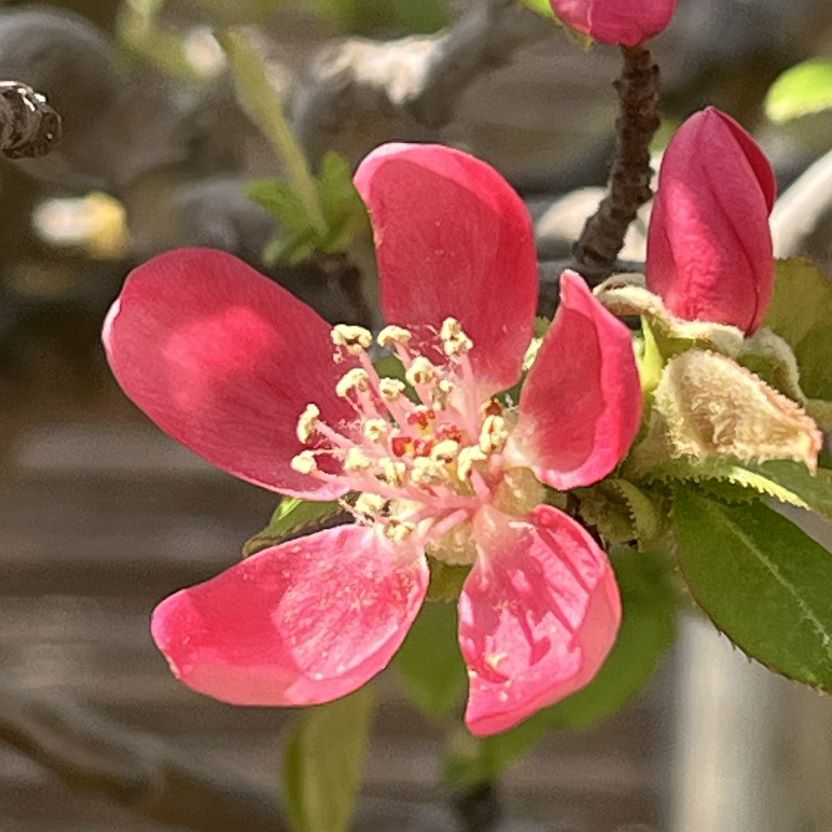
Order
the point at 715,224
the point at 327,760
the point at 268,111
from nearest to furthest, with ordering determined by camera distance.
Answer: the point at 715,224
the point at 268,111
the point at 327,760

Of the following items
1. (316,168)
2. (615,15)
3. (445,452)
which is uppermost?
(615,15)

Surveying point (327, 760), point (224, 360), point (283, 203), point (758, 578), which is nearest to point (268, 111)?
point (283, 203)

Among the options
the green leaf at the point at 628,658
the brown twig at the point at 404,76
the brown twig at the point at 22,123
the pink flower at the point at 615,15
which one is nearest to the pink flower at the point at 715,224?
the pink flower at the point at 615,15

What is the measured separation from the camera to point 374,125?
700 mm

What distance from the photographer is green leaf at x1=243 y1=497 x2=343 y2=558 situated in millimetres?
399

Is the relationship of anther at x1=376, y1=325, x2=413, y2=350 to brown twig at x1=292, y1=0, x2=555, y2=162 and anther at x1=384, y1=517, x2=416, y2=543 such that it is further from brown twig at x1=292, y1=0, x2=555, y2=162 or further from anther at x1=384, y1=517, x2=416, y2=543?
brown twig at x1=292, y1=0, x2=555, y2=162

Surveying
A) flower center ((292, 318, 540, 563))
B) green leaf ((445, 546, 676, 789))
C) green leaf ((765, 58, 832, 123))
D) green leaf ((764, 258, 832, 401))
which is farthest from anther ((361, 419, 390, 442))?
green leaf ((445, 546, 676, 789))

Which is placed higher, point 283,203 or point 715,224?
point 715,224

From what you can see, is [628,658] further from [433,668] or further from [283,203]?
[283,203]

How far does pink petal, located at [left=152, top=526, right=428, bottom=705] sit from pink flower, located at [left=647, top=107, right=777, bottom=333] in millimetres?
99

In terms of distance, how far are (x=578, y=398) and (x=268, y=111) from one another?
8.4 inches

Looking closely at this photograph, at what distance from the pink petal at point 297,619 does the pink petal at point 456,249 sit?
0.06 meters

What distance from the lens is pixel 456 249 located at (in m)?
0.39

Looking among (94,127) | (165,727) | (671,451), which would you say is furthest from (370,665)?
(165,727)
